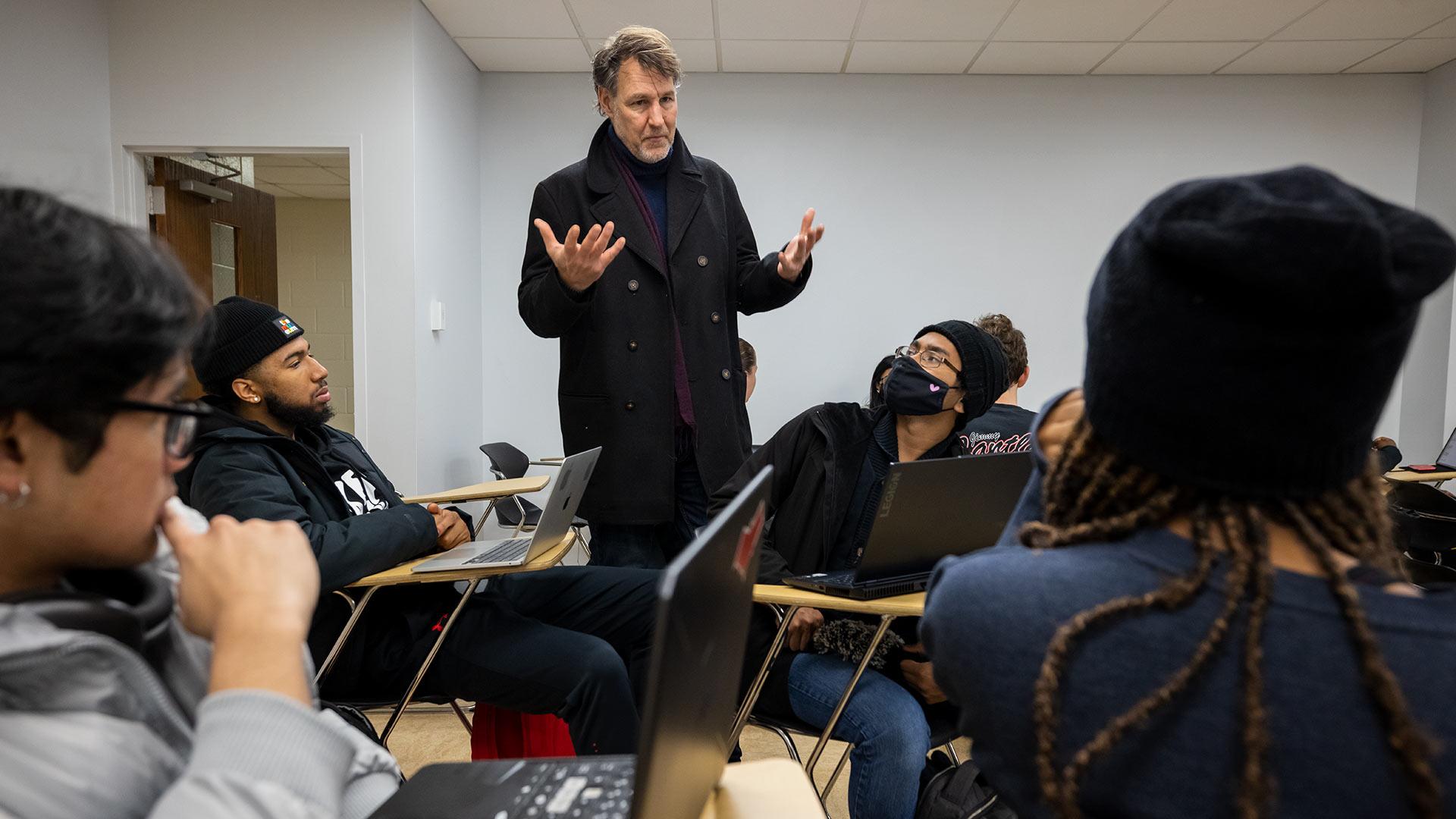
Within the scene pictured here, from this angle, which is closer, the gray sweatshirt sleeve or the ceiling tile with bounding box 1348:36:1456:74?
the gray sweatshirt sleeve

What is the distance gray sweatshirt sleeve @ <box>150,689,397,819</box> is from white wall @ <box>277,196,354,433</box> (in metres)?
7.87

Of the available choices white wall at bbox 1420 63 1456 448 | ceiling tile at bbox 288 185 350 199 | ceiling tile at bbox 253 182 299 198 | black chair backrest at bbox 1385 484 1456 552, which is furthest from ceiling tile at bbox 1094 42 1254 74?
ceiling tile at bbox 253 182 299 198

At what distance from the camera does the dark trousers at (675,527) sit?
247 centimetres

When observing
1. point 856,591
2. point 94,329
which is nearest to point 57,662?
point 94,329

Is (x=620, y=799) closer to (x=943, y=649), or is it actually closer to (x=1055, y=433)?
(x=943, y=649)

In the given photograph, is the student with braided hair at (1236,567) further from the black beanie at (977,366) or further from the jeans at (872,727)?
the black beanie at (977,366)

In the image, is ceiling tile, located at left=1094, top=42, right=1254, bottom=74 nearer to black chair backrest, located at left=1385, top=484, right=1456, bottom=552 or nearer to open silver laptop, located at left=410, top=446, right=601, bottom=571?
black chair backrest, located at left=1385, top=484, right=1456, bottom=552

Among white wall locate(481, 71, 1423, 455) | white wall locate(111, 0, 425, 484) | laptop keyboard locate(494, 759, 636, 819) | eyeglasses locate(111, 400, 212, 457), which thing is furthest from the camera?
white wall locate(481, 71, 1423, 455)

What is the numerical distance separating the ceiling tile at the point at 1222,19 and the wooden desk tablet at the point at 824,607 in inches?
139

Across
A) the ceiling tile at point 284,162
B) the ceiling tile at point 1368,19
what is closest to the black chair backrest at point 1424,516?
the ceiling tile at point 1368,19

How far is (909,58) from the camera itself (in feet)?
15.9

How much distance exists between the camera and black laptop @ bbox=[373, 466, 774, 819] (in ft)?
1.95

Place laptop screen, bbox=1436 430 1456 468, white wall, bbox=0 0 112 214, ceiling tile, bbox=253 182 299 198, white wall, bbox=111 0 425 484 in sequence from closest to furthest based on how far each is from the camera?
white wall, bbox=0 0 112 214 < white wall, bbox=111 0 425 484 < laptop screen, bbox=1436 430 1456 468 < ceiling tile, bbox=253 182 299 198

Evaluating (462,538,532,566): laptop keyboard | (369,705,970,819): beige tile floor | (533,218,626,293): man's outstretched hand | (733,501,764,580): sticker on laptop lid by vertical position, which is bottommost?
(369,705,970,819): beige tile floor
